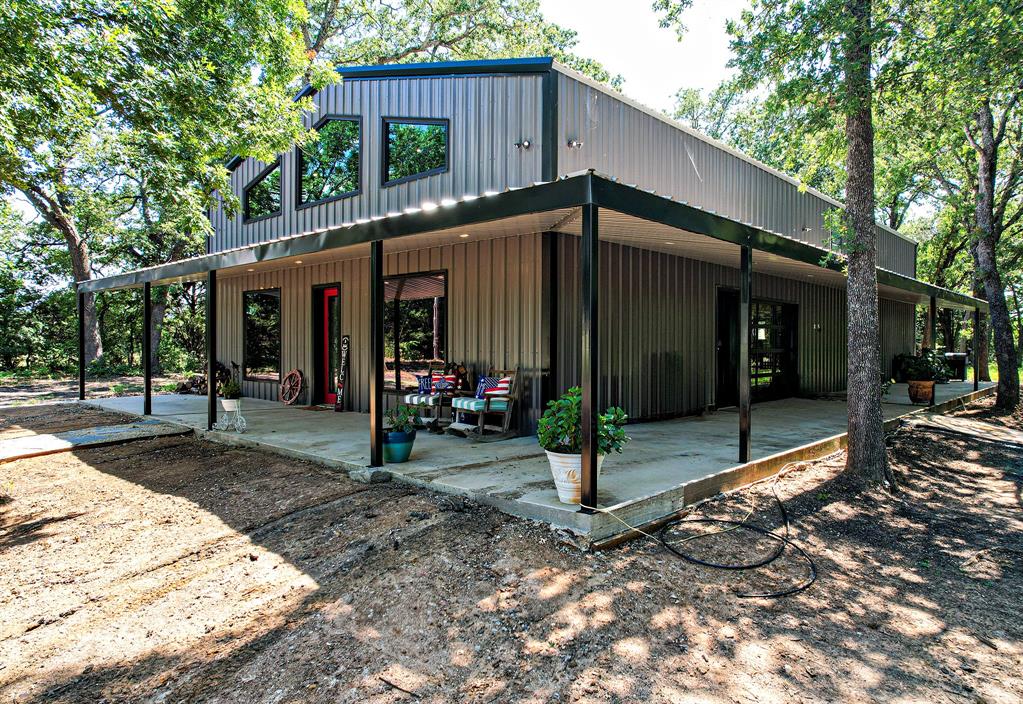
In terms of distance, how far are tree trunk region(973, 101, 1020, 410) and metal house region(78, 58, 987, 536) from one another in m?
0.96

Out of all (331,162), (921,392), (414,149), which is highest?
(331,162)

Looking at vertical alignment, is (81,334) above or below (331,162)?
below

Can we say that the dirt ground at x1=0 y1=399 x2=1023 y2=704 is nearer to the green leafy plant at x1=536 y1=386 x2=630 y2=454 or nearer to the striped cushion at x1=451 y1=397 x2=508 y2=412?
the green leafy plant at x1=536 y1=386 x2=630 y2=454

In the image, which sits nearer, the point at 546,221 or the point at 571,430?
the point at 571,430

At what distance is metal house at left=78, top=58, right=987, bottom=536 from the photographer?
5.21 m

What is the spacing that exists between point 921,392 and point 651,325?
570cm

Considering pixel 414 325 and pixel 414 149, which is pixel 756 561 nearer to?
pixel 414 325

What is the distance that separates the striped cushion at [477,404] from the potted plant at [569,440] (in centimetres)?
237

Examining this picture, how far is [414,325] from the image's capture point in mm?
8055

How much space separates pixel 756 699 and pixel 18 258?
83.6ft

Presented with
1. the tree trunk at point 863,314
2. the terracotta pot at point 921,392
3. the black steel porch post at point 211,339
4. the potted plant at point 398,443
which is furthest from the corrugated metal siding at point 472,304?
the terracotta pot at point 921,392

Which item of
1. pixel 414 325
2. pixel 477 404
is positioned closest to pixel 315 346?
pixel 414 325

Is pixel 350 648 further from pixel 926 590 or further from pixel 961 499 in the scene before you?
pixel 961 499

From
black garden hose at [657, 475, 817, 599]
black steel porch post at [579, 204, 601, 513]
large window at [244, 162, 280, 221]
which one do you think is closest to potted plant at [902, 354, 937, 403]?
black garden hose at [657, 475, 817, 599]
